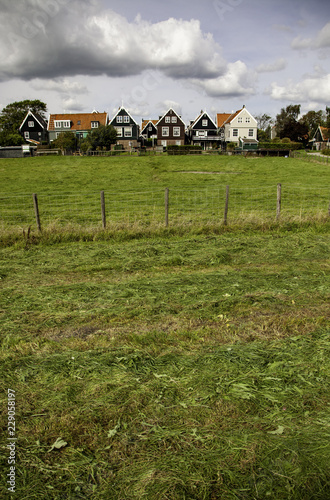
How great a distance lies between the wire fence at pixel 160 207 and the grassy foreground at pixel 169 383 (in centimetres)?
665

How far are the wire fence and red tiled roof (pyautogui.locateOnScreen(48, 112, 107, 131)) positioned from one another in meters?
55.9

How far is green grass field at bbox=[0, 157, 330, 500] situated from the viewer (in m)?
3.01

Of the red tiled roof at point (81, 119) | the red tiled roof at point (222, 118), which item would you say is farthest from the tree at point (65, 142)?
the red tiled roof at point (222, 118)

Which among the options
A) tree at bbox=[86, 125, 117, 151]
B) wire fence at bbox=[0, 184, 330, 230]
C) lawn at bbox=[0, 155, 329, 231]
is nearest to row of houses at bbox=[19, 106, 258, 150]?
tree at bbox=[86, 125, 117, 151]

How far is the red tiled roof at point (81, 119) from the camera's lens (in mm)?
74562

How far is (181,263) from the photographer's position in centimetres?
902

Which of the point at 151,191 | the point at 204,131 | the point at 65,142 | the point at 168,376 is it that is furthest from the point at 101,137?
the point at 168,376

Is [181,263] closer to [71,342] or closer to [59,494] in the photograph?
[71,342]

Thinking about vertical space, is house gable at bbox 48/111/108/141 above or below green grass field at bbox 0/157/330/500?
above

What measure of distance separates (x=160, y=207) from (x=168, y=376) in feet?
50.9

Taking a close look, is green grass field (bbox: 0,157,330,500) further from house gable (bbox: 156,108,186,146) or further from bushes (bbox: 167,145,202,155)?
house gable (bbox: 156,108,186,146)

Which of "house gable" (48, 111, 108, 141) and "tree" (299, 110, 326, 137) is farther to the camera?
"tree" (299, 110, 326, 137)

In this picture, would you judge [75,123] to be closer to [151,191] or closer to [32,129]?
[32,129]

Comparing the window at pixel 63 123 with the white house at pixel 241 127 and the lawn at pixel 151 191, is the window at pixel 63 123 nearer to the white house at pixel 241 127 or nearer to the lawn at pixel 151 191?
→ the lawn at pixel 151 191
